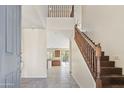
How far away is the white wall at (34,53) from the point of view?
1067 cm

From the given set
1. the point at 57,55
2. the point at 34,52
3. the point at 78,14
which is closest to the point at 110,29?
the point at 78,14

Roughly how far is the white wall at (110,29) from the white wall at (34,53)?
115 inches

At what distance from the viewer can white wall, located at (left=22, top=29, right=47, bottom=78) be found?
1067cm

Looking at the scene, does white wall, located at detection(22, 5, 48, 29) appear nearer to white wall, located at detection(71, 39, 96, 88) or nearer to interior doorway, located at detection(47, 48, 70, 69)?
white wall, located at detection(71, 39, 96, 88)

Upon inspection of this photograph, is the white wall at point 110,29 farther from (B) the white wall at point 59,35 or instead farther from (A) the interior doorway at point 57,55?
(A) the interior doorway at point 57,55

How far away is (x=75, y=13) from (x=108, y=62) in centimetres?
496

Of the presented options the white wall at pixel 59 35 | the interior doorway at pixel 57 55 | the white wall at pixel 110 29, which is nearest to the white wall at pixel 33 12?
the white wall at pixel 59 35

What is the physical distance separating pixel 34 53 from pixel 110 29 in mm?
5146

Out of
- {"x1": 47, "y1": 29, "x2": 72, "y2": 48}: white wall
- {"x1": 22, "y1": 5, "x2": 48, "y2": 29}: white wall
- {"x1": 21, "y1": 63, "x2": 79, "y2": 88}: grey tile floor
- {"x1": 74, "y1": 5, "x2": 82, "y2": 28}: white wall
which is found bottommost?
{"x1": 21, "y1": 63, "x2": 79, "y2": 88}: grey tile floor

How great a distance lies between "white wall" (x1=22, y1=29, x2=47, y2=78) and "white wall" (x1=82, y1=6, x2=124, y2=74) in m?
2.92

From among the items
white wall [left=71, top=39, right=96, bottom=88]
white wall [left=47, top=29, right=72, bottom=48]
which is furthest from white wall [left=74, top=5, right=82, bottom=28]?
white wall [left=71, top=39, right=96, bottom=88]

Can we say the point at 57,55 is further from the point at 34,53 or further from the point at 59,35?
the point at 34,53
